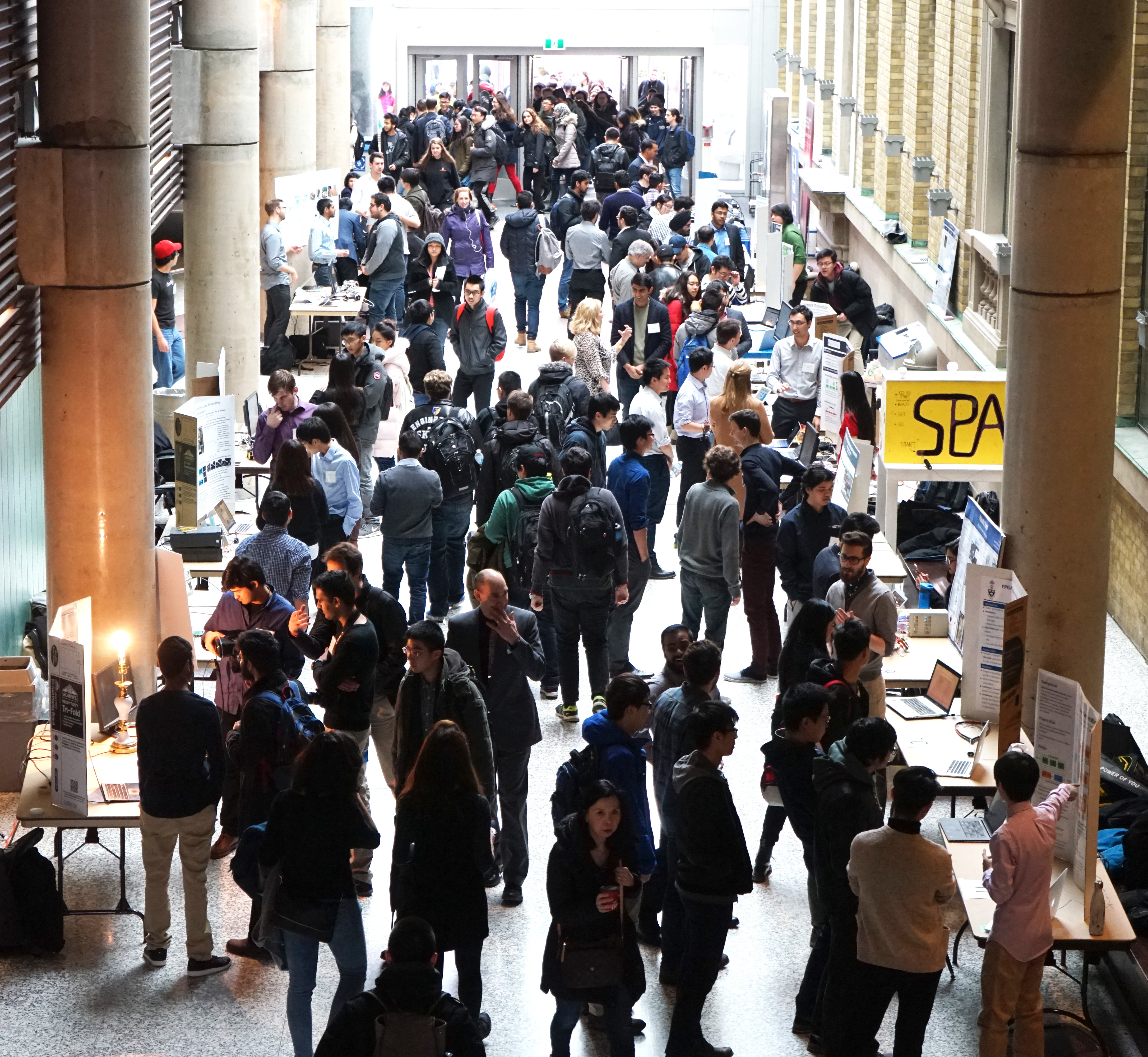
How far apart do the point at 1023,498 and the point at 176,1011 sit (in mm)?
4553

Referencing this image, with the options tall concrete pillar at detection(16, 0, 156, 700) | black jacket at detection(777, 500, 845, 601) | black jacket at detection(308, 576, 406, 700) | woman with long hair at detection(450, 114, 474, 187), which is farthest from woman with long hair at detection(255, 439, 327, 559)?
woman with long hair at detection(450, 114, 474, 187)

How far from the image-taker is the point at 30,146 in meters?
8.88

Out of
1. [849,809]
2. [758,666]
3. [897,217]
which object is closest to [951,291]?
[897,217]

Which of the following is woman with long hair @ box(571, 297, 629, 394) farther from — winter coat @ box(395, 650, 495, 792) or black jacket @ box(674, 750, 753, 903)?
black jacket @ box(674, 750, 753, 903)

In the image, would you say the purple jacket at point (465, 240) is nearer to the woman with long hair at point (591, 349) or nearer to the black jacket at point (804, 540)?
the woman with long hair at point (591, 349)

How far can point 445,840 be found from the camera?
6555 millimetres

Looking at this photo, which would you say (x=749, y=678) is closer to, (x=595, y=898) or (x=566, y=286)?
(x=595, y=898)

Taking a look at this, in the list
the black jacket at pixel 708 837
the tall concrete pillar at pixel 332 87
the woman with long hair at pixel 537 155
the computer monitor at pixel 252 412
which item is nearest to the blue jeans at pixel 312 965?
the black jacket at pixel 708 837

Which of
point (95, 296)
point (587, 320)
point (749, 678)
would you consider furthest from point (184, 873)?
point (587, 320)

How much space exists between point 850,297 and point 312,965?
435 inches

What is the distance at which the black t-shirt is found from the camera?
16797 mm

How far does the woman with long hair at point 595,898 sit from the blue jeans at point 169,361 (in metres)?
11.0

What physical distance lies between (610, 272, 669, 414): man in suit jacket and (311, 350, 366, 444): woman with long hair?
2.77 metres

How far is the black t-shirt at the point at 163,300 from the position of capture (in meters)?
16.8
